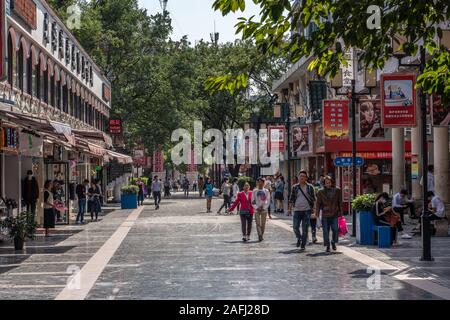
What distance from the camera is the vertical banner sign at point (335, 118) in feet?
120

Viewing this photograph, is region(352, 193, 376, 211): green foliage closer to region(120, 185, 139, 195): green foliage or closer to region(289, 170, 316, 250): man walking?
region(289, 170, 316, 250): man walking

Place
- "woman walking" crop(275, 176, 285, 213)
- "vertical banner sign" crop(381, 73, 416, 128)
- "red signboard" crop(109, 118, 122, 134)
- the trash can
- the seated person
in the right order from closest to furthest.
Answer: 1. the seated person
2. the trash can
3. "vertical banner sign" crop(381, 73, 416, 128)
4. "woman walking" crop(275, 176, 285, 213)
5. "red signboard" crop(109, 118, 122, 134)

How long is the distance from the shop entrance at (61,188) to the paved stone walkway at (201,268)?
16.4ft

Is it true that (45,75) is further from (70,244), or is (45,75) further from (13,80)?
(70,244)

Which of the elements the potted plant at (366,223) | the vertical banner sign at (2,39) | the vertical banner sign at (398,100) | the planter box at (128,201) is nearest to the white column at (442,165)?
the vertical banner sign at (398,100)

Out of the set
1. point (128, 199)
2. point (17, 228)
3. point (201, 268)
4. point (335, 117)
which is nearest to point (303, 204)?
point (201, 268)

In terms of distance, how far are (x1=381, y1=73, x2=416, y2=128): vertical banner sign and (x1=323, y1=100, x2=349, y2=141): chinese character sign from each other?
10865mm

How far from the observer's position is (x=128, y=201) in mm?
48000

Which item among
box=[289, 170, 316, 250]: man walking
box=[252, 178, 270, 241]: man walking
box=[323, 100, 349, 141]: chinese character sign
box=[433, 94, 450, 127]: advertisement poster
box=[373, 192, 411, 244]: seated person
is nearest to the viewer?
box=[289, 170, 316, 250]: man walking

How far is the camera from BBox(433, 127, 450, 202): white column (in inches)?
1134

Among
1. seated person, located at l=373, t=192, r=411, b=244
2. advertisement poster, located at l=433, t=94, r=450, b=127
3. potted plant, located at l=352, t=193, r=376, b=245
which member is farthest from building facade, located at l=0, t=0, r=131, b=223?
advertisement poster, located at l=433, t=94, r=450, b=127

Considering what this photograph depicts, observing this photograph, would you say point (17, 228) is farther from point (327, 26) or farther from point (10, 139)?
point (327, 26)

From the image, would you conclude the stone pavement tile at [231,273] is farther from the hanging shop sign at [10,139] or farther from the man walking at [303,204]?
the hanging shop sign at [10,139]
